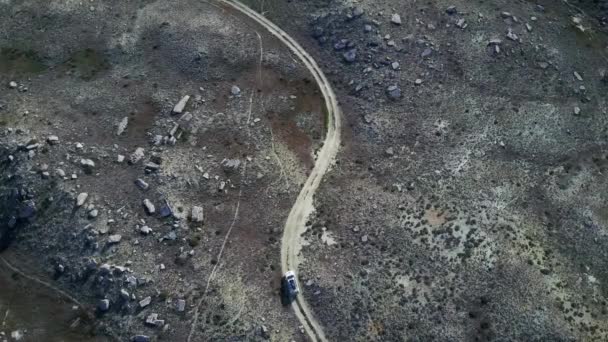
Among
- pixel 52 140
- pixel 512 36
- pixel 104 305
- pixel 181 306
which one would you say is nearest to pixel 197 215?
pixel 181 306

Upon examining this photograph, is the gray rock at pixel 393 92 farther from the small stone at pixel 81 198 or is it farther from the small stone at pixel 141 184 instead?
the small stone at pixel 81 198

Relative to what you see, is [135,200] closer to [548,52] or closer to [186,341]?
[186,341]

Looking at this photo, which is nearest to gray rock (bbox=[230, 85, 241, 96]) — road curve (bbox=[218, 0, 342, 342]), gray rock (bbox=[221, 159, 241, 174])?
road curve (bbox=[218, 0, 342, 342])

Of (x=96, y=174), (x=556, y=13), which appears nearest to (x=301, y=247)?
(x=96, y=174)

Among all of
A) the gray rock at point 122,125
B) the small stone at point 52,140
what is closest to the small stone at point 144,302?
the gray rock at point 122,125

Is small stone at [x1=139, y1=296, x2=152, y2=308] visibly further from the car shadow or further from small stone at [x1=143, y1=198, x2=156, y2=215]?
the car shadow

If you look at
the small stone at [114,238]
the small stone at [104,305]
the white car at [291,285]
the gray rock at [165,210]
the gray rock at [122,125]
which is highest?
the gray rock at [122,125]
